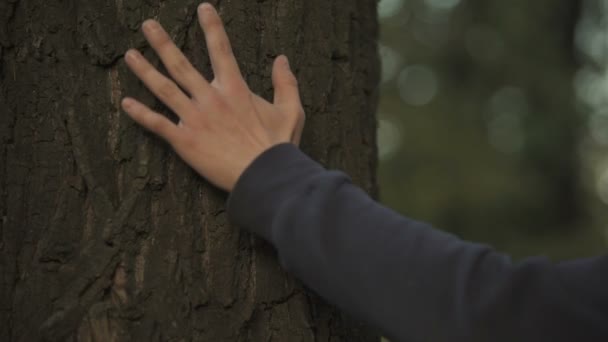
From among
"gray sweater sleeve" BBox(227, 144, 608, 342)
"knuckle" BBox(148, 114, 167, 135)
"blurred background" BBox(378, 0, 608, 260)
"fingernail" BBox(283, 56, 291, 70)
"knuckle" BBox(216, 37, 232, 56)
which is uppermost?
"knuckle" BBox(216, 37, 232, 56)

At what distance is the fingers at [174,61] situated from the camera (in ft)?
4.27

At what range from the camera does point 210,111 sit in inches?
50.6

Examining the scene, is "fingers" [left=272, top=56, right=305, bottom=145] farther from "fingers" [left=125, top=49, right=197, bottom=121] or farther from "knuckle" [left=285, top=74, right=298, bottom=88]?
"fingers" [left=125, top=49, right=197, bottom=121]

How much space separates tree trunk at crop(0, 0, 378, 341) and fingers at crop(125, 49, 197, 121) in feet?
0.22

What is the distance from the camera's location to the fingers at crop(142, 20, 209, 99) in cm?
130

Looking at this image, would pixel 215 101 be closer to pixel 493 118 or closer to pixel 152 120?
pixel 152 120

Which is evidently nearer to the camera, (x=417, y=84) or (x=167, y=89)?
(x=167, y=89)

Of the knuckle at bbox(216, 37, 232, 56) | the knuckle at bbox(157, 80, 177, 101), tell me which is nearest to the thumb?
the knuckle at bbox(216, 37, 232, 56)

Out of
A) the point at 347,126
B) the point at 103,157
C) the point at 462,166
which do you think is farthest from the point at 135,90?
the point at 462,166

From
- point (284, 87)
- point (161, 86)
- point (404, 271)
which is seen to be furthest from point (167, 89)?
point (404, 271)

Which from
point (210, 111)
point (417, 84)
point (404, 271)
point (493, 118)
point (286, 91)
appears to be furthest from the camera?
point (417, 84)

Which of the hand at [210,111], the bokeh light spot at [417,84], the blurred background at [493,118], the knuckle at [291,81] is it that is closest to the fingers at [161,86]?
the hand at [210,111]

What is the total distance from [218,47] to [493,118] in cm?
558

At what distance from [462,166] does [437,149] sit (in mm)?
311
